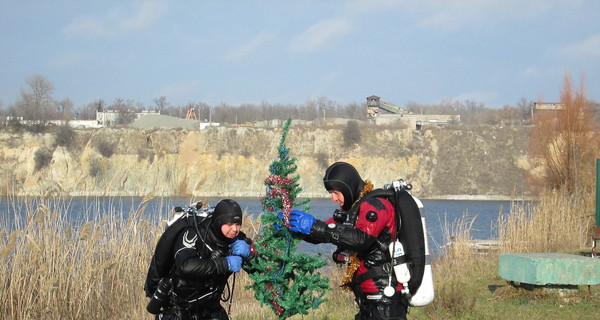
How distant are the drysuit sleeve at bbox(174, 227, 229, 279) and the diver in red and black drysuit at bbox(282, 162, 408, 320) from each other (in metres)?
0.64

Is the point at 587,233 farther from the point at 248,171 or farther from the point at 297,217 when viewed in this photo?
the point at 248,171

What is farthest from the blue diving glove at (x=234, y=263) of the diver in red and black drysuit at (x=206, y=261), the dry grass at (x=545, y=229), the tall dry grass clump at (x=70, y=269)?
the dry grass at (x=545, y=229)

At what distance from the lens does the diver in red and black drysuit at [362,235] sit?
556 cm

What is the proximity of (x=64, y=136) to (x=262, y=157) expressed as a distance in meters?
19.2

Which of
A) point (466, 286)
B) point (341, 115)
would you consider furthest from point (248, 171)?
point (466, 286)

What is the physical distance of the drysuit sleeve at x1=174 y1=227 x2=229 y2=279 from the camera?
5691 millimetres

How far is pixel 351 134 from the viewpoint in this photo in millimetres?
77750

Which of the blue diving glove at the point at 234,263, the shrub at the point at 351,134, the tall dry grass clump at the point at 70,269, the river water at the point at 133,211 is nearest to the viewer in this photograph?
the blue diving glove at the point at 234,263

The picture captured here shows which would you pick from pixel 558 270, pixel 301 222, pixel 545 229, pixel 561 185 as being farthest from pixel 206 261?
pixel 561 185

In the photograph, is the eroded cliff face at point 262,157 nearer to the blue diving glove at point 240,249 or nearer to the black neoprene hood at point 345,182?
the blue diving glove at point 240,249

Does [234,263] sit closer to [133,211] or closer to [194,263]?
[194,263]

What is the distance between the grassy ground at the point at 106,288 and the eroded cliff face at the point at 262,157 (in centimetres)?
5525

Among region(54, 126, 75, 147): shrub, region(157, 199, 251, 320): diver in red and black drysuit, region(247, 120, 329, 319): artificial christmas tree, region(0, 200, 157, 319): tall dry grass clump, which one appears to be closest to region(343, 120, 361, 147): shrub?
region(54, 126, 75, 147): shrub

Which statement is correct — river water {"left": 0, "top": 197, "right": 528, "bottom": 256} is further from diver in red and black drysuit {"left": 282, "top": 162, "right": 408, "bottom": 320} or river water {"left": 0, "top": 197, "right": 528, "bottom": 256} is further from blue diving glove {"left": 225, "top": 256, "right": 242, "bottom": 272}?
blue diving glove {"left": 225, "top": 256, "right": 242, "bottom": 272}
